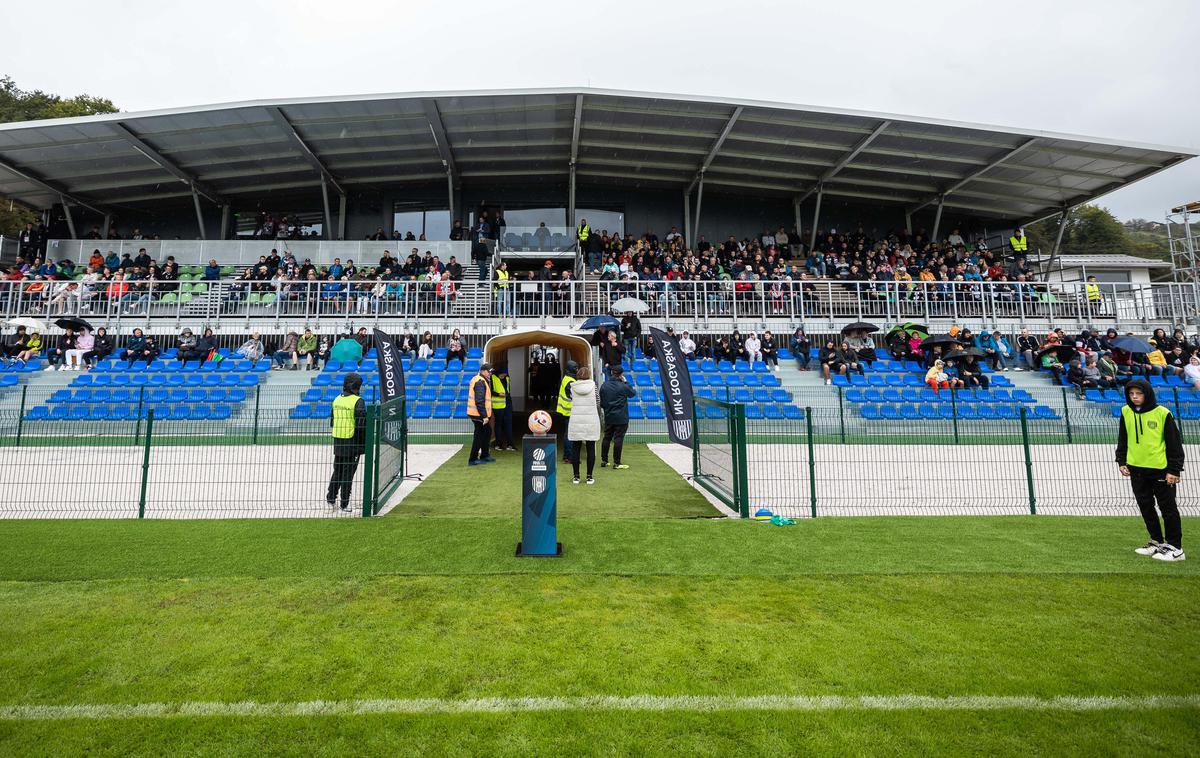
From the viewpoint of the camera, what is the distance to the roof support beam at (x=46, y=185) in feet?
70.2

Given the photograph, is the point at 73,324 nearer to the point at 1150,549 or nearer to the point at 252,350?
the point at 252,350

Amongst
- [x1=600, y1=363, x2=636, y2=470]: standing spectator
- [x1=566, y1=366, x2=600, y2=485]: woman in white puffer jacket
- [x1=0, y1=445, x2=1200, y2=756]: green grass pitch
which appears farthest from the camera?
[x1=600, y1=363, x2=636, y2=470]: standing spectator

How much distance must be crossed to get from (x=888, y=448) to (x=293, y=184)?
1008 inches

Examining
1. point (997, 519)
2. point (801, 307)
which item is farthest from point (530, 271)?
point (997, 519)

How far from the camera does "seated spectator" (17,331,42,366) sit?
1730 cm

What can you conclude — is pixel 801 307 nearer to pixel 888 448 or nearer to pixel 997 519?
pixel 888 448

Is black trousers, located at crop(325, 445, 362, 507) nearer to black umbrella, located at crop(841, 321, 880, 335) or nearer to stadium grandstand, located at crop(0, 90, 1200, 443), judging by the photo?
stadium grandstand, located at crop(0, 90, 1200, 443)

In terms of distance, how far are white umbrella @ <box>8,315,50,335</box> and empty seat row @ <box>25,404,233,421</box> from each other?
5995 mm

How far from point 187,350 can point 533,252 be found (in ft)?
41.0

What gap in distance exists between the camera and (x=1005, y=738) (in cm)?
259

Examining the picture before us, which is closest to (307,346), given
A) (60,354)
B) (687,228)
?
(60,354)

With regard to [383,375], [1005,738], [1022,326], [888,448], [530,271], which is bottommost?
[1005,738]

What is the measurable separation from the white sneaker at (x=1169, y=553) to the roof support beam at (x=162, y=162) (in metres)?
27.5

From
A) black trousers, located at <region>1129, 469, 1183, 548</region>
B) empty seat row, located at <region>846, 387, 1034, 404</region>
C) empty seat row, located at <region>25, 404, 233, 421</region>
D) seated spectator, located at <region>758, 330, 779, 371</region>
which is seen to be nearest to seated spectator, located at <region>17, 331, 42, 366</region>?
empty seat row, located at <region>25, 404, 233, 421</region>
